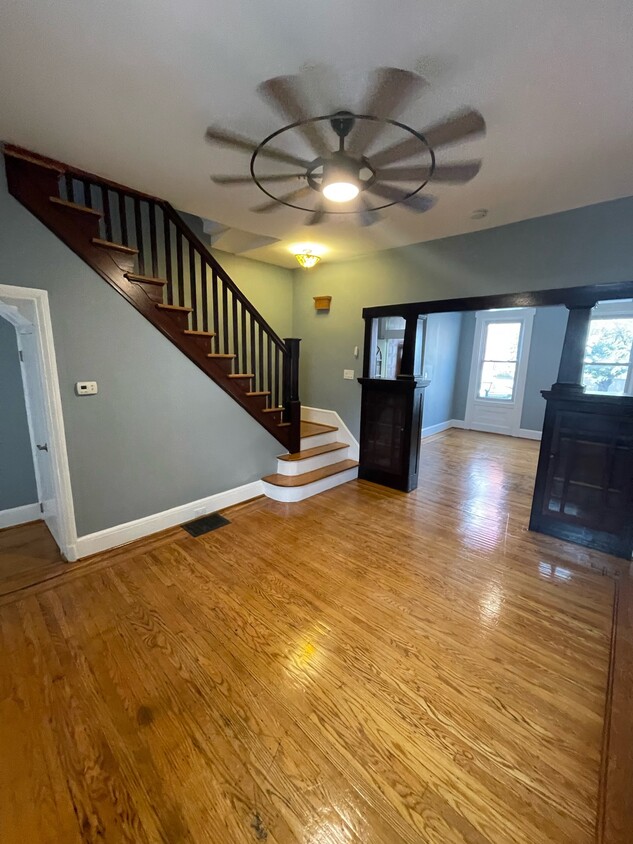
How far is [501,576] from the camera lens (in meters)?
→ 2.50

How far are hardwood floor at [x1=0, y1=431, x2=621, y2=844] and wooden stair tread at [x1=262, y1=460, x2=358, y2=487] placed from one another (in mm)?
996

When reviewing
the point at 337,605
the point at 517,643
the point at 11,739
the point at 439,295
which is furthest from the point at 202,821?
the point at 439,295

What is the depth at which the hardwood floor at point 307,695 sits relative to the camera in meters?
1.18

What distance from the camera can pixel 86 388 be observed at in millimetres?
2490

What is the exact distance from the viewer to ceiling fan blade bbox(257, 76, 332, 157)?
4.94 ft

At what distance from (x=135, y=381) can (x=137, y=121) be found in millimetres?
1671

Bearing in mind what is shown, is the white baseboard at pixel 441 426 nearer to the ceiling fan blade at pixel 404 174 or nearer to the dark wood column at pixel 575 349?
the dark wood column at pixel 575 349

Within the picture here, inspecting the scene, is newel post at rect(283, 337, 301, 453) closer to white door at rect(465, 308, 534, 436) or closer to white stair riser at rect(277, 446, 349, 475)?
white stair riser at rect(277, 446, 349, 475)

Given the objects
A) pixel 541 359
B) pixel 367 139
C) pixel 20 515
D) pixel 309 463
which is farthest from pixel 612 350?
pixel 20 515

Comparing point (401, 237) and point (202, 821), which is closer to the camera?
point (202, 821)

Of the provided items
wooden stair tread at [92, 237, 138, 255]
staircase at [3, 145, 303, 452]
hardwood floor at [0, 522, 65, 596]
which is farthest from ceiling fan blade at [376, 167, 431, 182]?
hardwood floor at [0, 522, 65, 596]

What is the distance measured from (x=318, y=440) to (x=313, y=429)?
10.7 inches

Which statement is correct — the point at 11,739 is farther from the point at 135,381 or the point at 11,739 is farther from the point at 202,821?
the point at 135,381

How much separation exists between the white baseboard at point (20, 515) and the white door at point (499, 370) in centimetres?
738
